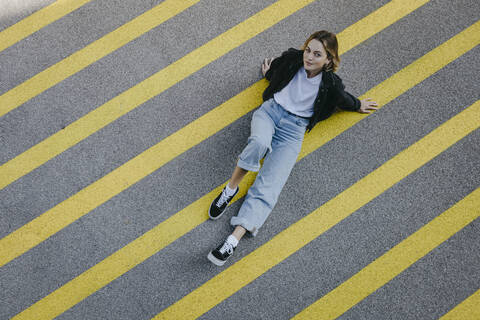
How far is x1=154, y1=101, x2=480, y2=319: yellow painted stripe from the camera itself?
2512 mm

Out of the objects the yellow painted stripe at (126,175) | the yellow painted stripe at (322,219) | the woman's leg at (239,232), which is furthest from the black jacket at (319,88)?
the woman's leg at (239,232)


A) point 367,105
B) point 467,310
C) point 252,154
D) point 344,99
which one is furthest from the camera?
point 367,105

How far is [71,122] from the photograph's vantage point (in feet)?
8.89

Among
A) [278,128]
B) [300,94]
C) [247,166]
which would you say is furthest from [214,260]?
[300,94]

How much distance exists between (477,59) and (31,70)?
375 centimetres

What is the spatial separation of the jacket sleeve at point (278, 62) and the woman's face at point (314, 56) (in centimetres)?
18

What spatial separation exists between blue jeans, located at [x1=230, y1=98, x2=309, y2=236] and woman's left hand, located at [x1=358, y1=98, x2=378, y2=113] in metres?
0.56

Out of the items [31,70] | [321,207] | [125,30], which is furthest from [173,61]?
[321,207]

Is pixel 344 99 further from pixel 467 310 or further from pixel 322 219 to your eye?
pixel 467 310

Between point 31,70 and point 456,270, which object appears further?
point 31,70

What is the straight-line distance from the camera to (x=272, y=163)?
250 centimetres

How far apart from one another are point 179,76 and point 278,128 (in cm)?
96

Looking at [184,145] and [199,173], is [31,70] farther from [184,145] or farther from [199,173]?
[199,173]

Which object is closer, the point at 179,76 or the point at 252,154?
the point at 252,154
